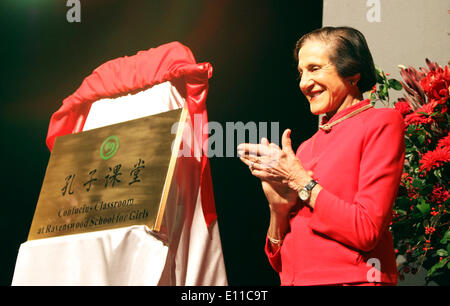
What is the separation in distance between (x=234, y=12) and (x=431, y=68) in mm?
923

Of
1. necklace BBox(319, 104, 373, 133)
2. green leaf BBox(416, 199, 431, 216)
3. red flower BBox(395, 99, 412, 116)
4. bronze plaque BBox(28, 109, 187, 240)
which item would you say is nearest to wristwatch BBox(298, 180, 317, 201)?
necklace BBox(319, 104, 373, 133)

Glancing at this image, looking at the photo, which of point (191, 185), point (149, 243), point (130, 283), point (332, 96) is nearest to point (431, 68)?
point (332, 96)

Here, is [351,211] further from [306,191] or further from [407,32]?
[407,32]

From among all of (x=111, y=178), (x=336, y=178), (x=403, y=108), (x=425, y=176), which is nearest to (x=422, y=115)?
(x=403, y=108)

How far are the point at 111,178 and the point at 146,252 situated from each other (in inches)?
13.8

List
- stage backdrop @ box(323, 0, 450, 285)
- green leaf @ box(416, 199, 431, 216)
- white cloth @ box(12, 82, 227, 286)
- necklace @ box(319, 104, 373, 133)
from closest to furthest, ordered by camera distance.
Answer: necklace @ box(319, 104, 373, 133) < white cloth @ box(12, 82, 227, 286) < green leaf @ box(416, 199, 431, 216) < stage backdrop @ box(323, 0, 450, 285)

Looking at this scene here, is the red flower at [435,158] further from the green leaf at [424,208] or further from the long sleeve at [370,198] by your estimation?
the long sleeve at [370,198]

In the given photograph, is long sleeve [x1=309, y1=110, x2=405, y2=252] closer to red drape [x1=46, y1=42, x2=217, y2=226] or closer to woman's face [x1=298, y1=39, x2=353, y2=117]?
woman's face [x1=298, y1=39, x2=353, y2=117]

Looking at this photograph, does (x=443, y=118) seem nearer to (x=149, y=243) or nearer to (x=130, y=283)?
(x=149, y=243)

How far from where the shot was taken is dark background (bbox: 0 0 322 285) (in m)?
2.30

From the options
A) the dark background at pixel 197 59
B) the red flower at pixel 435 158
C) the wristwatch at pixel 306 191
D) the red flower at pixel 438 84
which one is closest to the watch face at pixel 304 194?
the wristwatch at pixel 306 191

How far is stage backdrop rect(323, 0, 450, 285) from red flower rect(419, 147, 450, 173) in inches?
22.5

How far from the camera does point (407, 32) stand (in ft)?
7.52

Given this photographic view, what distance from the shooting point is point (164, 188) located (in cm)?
180
